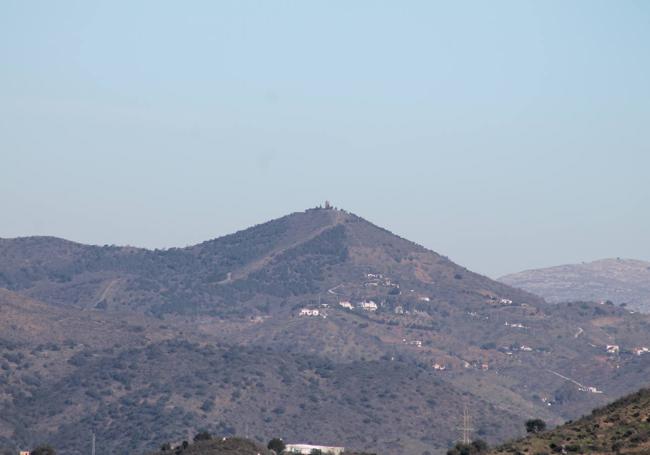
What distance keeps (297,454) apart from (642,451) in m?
75.8

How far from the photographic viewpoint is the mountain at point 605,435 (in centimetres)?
8838

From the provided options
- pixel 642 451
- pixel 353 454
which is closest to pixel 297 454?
pixel 353 454

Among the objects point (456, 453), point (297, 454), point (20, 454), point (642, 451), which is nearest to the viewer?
point (642, 451)

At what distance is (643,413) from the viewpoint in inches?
3703

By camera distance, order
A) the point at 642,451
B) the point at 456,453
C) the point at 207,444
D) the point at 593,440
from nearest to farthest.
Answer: the point at 642,451 → the point at 593,440 → the point at 456,453 → the point at 207,444

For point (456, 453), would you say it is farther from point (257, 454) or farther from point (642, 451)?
point (642, 451)

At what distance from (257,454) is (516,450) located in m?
48.9

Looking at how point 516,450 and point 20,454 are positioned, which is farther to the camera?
point 20,454

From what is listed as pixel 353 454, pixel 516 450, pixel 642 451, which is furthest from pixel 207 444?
pixel 642 451

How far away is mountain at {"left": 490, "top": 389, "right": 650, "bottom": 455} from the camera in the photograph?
8838 cm

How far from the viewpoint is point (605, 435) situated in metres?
92.9

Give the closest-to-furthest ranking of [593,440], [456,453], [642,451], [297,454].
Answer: [642,451]
[593,440]
[456,453]
[297,454]

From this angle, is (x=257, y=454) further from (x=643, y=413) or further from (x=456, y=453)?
Result: (x=643, y=413)

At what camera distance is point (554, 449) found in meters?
93.3
